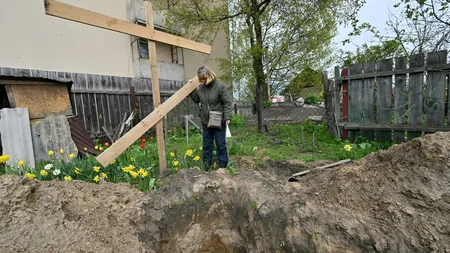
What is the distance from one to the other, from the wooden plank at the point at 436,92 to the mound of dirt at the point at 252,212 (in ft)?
7.80

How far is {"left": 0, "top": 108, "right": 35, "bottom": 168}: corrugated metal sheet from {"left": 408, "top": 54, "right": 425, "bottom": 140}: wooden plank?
6.93m

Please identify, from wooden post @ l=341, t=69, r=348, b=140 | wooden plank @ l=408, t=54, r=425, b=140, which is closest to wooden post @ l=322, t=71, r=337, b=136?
wooden post @ l=341, t=69, r=348, b=140

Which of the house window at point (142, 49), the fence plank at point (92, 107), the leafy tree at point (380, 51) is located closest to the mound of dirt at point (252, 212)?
the fence plank at point (92, 107)

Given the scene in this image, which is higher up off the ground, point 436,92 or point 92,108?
point 92,108

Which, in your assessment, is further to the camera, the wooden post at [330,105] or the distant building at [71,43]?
the distant building at [71,43]

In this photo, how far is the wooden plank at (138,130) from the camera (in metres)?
2.41

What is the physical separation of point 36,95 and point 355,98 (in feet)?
22.0

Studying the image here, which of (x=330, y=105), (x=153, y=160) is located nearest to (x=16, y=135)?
(x=153, y=160)

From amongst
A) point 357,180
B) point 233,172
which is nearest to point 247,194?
point 233,172

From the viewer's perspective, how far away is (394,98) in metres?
4.48

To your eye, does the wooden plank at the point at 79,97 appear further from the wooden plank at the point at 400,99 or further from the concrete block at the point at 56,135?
the wooden plank at the point at 400,99

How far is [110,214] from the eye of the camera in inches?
77.6

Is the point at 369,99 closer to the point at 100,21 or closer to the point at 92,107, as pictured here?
the point at 100,21

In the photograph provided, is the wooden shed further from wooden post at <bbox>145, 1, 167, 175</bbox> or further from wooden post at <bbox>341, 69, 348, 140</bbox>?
wooden post at <bbox>341, 69, 348, 140</bbox>
